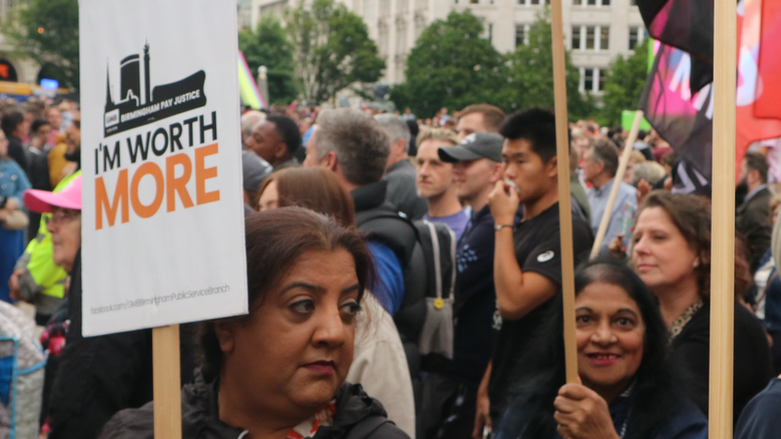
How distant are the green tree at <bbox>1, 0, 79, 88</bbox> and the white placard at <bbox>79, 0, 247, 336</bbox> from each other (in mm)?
62911

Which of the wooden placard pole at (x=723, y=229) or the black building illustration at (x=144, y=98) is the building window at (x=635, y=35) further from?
the wooden placard pole at (x=723, y=229)

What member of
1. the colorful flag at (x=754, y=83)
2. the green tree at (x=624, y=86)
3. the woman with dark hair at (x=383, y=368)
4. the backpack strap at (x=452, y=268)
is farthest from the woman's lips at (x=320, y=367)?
the green tree at (x=624, y=86)

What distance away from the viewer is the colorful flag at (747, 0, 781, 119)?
3.60 meters

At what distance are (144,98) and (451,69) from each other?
71.2 meters

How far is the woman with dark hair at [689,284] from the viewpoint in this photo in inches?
124

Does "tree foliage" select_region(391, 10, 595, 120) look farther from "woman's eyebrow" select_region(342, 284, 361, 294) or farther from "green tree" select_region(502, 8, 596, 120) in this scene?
"woman's eyebrow" select_region(342, 284, 361, 294)

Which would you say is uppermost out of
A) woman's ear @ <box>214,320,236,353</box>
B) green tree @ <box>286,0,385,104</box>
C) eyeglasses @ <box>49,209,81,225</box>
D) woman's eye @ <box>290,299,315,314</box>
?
green tree @ <box>286,0,385,104</box>

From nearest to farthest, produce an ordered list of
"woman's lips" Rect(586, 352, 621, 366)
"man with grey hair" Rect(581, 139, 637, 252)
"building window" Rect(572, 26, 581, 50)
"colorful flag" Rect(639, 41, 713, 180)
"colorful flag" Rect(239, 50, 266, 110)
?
"woman's lips" Rect(586, 352, 621, 366)
"colorful flag" Rect(639, 41, 713, 180)
"man with grey hair" Rect(581, 139, 637, 252)
"colorful flag" Rect(239, 50, 266, 110)
"building window" Rect(572, 26, 581, 50)

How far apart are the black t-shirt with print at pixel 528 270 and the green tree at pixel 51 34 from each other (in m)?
61.7

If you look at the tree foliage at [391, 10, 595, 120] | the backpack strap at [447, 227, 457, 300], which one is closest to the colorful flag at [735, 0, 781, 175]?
the backpack strap at [447, 227, 457, 300]

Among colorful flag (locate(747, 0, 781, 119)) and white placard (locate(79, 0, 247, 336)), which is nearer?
white placard (locate(79, 0, 247, 336))

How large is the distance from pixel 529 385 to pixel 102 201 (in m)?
1.48

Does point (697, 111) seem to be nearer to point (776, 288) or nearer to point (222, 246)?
point (776, 288)

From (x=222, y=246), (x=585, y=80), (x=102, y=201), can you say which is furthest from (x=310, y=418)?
(x=585, y=80)
